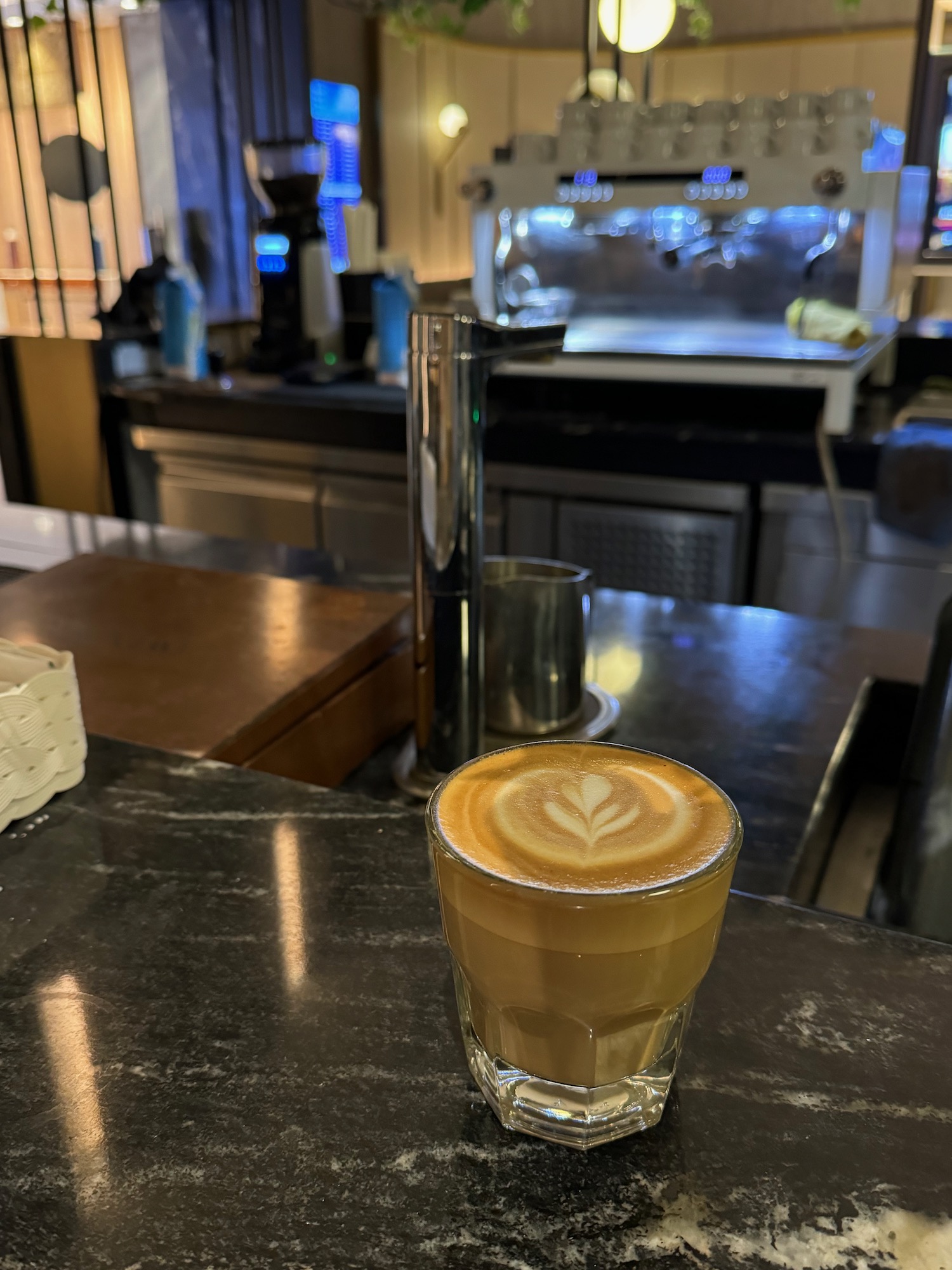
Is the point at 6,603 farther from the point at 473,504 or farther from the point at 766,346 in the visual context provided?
the point at 766,346

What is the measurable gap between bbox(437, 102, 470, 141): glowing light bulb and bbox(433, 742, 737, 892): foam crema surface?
5.94 meters

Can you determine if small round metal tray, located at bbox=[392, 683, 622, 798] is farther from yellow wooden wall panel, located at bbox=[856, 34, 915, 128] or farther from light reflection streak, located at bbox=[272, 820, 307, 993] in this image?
yellow wooden wall panel, located at bbox=[856, 34, 915, 128]

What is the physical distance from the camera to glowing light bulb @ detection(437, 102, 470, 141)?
5.67 m

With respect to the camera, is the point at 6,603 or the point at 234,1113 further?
the point at 6,603

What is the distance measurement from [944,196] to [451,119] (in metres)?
2.69

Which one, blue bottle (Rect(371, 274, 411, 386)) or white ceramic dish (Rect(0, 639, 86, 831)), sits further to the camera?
blue bottle (Rect(371, 274, 411, 386))

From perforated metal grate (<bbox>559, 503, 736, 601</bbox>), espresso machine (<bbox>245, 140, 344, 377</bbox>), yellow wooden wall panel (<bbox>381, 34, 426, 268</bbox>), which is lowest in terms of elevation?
perforated metal grate (<bbox>559, 503, 736, 601</bbox>)

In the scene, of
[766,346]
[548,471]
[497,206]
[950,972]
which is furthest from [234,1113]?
[497,206]

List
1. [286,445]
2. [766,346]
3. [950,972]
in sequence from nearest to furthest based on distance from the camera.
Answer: [950,972], [766,346], [286,445]

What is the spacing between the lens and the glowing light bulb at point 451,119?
567 cm

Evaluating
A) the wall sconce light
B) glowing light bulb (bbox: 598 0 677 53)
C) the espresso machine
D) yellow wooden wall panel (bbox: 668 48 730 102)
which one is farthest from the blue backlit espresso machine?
yellow wooden wall panel (bbox: 668 48 730 102)

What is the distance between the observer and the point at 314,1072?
431 mm

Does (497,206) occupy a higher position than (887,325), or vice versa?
(497,206)

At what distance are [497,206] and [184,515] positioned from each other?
3.65 ft
